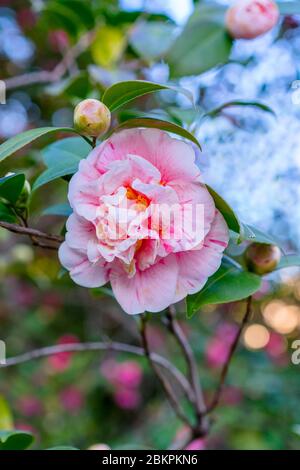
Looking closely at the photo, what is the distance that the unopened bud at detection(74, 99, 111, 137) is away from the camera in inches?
28.6

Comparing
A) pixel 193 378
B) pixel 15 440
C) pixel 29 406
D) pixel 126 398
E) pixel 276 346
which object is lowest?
pixel 126 398

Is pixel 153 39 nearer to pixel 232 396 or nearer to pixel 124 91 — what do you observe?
pixel 124 91

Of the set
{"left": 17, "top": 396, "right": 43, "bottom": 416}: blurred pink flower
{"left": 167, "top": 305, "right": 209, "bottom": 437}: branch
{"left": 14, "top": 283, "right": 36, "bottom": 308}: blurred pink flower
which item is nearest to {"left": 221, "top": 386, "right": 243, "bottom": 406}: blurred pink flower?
{"left": 17, "top": 396, "right": 43, "bottom": 416}: blurred pink flower

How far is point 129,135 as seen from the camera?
0.72m

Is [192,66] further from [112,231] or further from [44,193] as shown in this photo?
[44,193]

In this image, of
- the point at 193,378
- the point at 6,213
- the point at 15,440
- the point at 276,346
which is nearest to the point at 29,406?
the point at 276,346

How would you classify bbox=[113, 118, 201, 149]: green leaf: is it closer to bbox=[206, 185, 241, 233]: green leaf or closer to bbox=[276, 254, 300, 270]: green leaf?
bbox=[206, 185, 241, 233]: green leaf

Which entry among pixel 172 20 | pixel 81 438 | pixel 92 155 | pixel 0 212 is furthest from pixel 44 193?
pixel 92 155

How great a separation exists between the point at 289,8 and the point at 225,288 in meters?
0.59

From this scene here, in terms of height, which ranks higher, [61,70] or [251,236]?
[251,236]

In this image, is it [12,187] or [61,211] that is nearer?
[12,187]

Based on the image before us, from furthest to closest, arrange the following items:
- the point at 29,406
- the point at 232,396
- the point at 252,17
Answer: the point at 29,406, the point at 232,396, the point at 252,17

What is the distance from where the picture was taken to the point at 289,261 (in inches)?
36.3

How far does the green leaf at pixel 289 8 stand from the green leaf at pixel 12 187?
594 millimetres
